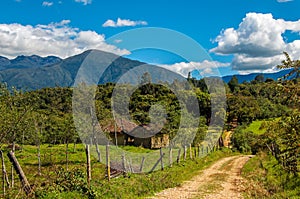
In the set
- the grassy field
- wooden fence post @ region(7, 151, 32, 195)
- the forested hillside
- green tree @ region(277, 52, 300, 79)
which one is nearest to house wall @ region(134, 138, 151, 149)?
the forested hillside

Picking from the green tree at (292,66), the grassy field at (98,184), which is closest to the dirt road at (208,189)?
the grassy field at (98,184)

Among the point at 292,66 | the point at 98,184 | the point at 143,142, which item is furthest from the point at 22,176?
the point at 143,142

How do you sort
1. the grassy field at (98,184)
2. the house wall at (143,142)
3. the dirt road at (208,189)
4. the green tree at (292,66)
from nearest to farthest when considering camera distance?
1. the green tree at (292,66)
2. the grassy field at (98,184)
3. the dirt road at (208,189)
4. the house wall at (143,142)

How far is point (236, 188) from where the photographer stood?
58.5ft

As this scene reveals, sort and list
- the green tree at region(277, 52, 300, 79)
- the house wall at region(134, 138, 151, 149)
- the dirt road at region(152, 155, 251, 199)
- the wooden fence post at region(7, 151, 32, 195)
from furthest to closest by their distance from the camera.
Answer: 1. the house wall at region(134, 138, 151, 149)
2. the dirt road at region(152, 155, 251, 199)
3. the wooden fence post at region(7, 151, 32, 195)
4. the green tree at region(277, 52, 300, 79)

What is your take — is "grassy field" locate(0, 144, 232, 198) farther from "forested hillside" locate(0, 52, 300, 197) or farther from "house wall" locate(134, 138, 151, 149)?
"house wall" locate(134, 138, 151, 149)

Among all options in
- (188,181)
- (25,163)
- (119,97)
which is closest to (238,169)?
(188,181)

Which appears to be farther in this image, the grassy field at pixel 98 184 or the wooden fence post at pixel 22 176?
the grassy field at pixel 98 184

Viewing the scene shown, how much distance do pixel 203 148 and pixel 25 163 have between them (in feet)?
67.6

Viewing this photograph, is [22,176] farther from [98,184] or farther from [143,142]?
[143,142]

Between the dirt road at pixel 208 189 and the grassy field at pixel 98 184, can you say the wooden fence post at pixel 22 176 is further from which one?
the dirt road at pixel 208 189

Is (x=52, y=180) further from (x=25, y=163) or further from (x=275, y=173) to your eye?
(x=25, y=163)

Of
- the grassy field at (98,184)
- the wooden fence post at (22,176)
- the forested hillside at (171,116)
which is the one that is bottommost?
the grassy field at (98,184)

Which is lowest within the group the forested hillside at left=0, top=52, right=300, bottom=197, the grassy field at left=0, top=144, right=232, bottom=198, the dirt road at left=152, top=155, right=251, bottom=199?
the dirt road at left=152, top=155, right=251, bottom=199
